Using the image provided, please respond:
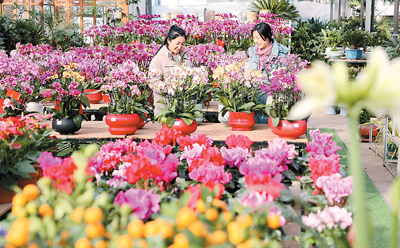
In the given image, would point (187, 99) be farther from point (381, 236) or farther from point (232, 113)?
point (381, 236)

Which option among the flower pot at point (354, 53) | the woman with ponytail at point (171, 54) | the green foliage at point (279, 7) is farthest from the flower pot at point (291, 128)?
the green foliage at point (279, 7)

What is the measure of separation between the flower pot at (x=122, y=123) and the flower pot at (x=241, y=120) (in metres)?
0.68

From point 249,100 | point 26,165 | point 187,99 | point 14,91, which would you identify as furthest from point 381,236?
point 14,91

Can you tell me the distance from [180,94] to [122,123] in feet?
1.47

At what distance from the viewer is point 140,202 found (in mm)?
1334

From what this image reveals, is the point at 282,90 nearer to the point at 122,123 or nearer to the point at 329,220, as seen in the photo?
the point at 122,123

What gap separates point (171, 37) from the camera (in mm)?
3869

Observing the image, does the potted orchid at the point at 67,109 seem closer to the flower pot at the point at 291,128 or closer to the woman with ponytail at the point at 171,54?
the woman with ponytail at the point at 171,54

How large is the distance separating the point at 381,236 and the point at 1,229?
2278mm

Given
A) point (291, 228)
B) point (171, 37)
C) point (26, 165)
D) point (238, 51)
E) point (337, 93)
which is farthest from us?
point (238, 51)

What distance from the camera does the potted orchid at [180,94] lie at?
300 cm

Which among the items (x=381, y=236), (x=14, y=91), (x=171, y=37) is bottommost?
(x=381, y=236)

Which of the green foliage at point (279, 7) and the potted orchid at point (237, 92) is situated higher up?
the green foliage at point (279, 7)

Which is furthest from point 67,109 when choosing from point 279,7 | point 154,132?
point 279,7
